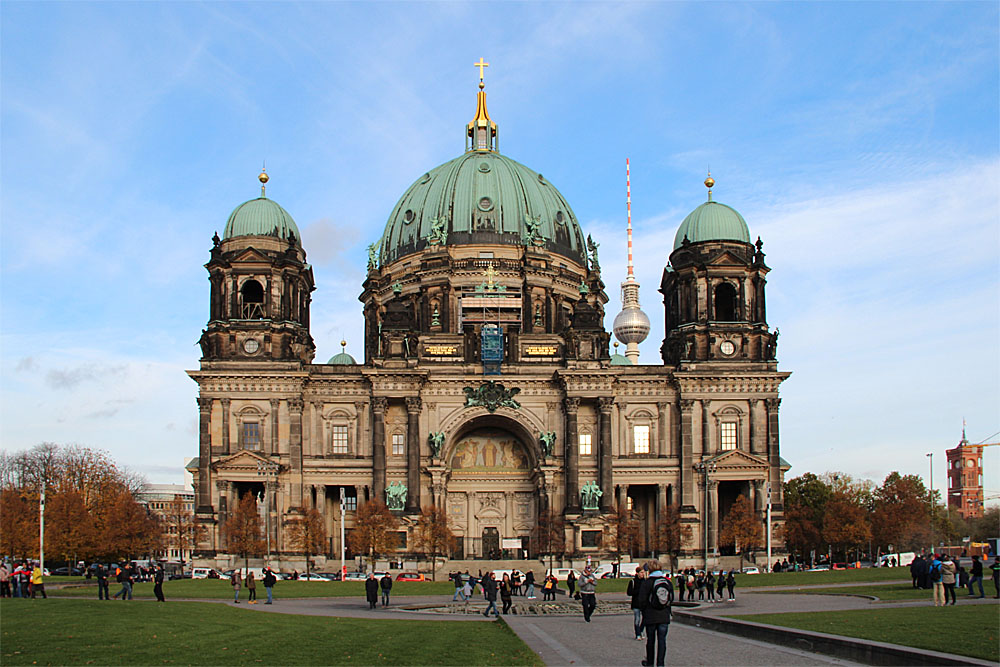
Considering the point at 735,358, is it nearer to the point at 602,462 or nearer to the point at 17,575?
the point at 602,462

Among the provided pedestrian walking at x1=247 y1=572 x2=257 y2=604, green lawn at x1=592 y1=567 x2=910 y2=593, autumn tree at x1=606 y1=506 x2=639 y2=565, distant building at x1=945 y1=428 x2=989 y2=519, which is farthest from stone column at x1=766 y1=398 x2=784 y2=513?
distant building at x1=945 y1=428 x2=989 y2=519

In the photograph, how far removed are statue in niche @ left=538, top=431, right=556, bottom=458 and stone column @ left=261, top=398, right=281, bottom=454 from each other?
19664 millimetres

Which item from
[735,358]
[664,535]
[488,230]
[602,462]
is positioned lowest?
[664,535]

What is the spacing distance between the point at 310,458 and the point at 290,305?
1190cm

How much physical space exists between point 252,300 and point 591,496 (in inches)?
1185

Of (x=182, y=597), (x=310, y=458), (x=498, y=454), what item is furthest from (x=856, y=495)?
(x=182, y=597)

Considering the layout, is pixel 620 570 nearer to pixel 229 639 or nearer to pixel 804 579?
pixel 804 579

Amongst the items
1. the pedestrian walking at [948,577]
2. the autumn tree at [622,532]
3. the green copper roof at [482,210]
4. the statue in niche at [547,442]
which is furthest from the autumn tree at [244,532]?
the pedestrian walking at [948,577]

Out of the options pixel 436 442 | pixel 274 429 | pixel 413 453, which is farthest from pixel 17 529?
pixel 436 442

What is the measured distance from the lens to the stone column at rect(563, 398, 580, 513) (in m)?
81.7

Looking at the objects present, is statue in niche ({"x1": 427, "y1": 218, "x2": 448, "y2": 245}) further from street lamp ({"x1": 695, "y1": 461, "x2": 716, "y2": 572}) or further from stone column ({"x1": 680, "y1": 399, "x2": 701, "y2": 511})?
street lamp ({"x1": 695, "y1": 461, "x2": 716, "y2": 572})

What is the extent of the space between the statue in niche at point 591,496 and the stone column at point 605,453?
0.47 metres

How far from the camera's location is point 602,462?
8244 cm

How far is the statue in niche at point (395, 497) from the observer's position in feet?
265
